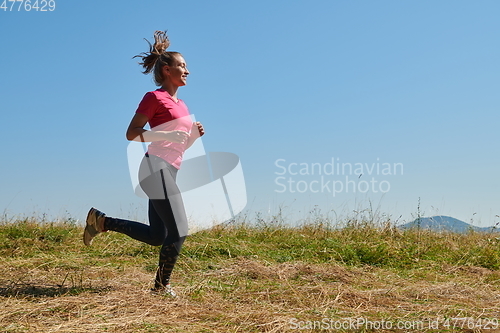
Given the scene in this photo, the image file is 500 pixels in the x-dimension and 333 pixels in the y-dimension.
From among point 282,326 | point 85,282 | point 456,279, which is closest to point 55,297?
point 85,282

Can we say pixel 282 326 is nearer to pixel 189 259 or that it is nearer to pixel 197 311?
pixel 197 311

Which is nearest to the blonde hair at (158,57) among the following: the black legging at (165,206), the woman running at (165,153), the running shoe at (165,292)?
the woman running at (165,153)

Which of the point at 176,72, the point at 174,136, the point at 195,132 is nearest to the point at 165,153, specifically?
the point at 174,136

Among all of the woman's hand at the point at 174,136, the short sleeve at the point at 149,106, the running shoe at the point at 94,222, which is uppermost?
the short sleeve at the point at 149,106

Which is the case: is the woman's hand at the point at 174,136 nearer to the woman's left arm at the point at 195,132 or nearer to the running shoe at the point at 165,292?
the woman's left arm at the point at 195,132

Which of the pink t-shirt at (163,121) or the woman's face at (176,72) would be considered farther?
the woman's face at (176,72)

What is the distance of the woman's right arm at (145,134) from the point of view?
385cm

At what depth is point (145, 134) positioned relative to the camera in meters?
3.88

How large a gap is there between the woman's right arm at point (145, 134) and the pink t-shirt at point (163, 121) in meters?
0.06

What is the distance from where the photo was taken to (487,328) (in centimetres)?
325

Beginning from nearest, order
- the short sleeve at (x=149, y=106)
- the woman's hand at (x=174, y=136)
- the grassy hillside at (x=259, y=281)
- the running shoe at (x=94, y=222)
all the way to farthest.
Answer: the grassy hillside at (x=259, y=281) → the woman's hand at (x=174, y=136) → the short sleeve at (x=149, y=106) → the running shoe at (x=94, y=222)

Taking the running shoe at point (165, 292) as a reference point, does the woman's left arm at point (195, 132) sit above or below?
above

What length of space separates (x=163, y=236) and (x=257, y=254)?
262cm

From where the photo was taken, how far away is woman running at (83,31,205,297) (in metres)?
3.87
